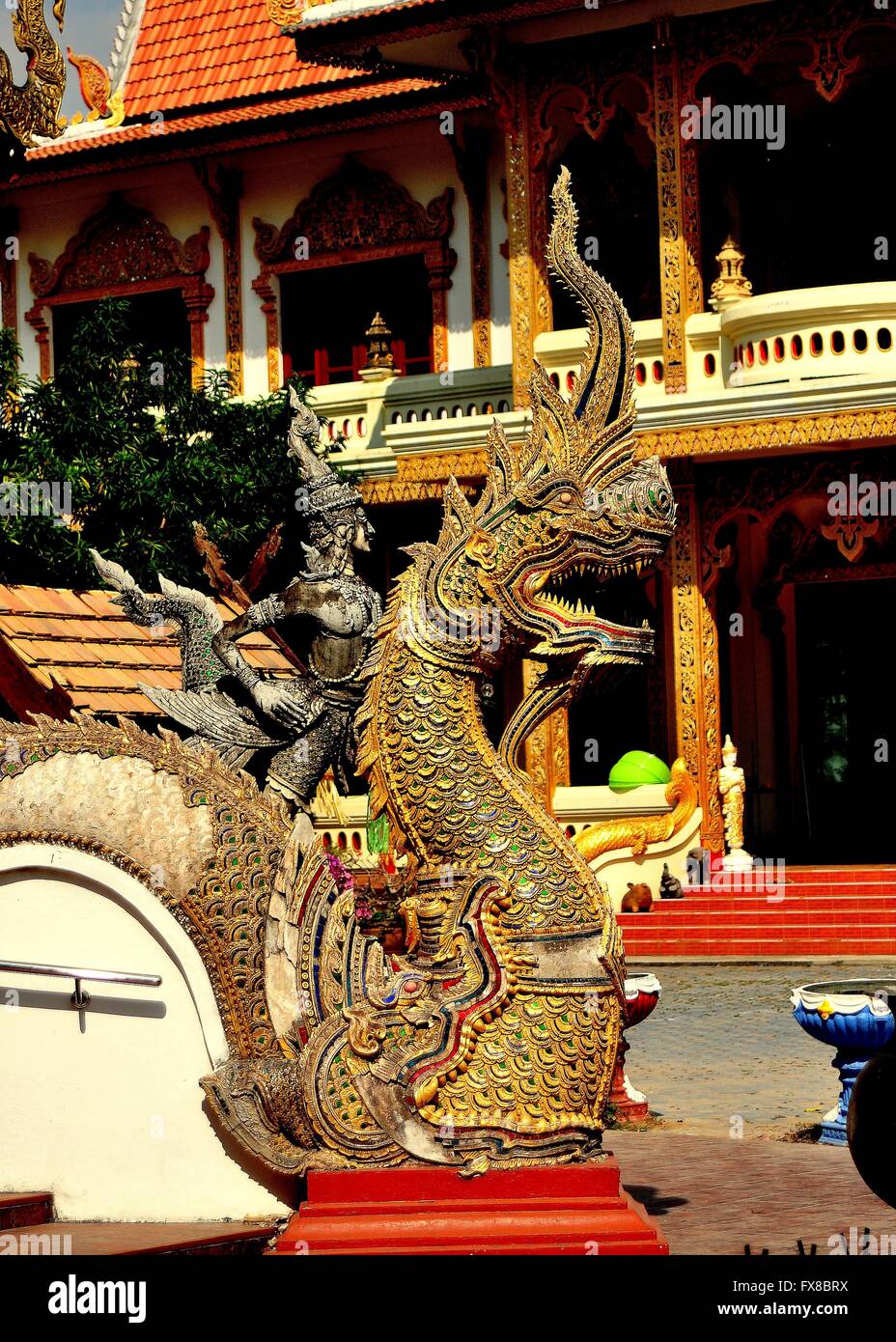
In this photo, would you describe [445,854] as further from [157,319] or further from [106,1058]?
[157,319]

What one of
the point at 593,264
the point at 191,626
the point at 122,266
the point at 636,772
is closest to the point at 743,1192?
the point at 191,626

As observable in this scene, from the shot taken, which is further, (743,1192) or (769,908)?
(769,908)

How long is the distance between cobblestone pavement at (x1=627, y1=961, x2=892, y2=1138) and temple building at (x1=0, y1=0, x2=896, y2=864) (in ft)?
10.7

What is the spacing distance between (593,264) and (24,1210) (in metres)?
15.6

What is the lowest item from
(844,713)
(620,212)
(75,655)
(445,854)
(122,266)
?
(445,854)

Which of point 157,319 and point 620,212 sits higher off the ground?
point 620,212

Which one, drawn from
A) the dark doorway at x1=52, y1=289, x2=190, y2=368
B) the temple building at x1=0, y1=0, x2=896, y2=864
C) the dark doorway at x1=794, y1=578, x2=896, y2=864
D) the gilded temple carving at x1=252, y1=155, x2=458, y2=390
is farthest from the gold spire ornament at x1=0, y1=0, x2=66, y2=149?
the dark doorway at x1=794, y1=578, x2=896, y2=864

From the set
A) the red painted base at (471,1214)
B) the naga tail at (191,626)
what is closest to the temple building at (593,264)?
the naga tail at (191,626)

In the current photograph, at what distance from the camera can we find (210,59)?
21.7 metres

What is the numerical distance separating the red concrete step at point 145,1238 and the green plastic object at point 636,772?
1242 centimetres

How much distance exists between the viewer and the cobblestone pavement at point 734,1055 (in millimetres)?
8414

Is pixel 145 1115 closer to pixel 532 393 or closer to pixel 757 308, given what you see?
pixel 532 393

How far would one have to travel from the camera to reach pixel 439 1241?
440cm

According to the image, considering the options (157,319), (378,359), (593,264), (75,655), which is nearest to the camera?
(75,655)
